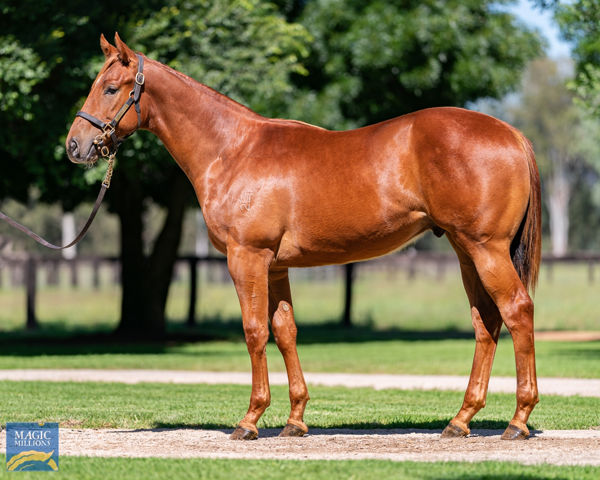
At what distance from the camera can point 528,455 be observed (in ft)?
23.2

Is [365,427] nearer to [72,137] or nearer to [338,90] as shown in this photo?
[72,137]

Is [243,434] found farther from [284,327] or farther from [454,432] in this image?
[454,432]

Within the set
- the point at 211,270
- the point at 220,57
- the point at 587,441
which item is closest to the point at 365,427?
the point at 587,441

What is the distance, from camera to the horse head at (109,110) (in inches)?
320

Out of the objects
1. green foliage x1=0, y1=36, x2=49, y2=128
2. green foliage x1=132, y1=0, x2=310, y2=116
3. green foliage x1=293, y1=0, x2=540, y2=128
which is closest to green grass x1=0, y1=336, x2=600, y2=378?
green foliage x1=0, y1=36, x2=49, y2=128

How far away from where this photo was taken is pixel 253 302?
7.90 meters

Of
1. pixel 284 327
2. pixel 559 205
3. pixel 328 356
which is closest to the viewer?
pixel 284 327

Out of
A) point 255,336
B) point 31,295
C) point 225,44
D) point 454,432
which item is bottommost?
point 454,432

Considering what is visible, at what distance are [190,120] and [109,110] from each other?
26.9 inches

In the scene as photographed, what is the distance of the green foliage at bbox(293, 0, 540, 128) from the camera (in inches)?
898

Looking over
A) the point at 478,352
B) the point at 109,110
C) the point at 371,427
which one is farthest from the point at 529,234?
the point at 109,110

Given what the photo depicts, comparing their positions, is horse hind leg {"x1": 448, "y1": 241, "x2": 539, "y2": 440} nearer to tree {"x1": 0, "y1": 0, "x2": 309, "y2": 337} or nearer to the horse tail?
the horse tail

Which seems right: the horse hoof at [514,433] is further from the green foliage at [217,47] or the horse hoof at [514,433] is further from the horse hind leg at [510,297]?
the green foliage at [217,47]

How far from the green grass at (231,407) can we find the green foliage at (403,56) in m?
11.0
